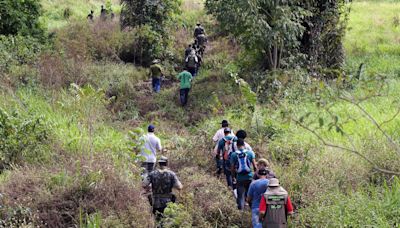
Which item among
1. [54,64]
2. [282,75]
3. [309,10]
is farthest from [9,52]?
[282,75]

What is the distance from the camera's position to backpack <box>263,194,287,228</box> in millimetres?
8359

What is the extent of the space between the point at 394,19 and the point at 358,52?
256 inches

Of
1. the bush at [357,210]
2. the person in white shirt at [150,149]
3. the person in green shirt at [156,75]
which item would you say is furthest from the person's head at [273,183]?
the person in green shirt at [156,75]

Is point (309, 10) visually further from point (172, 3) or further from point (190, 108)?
point (172, 3)

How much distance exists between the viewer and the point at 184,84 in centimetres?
1822

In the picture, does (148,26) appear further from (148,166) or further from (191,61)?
(148,166)

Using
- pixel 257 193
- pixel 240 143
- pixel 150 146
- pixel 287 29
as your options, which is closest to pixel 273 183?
pixel 257 193

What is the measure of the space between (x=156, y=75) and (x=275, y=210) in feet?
38.5

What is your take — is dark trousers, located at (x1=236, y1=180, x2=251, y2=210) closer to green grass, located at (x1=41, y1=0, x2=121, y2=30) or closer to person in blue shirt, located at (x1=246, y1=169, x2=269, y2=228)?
person in blue shirt, located at (x1=246, y1=169, x2=269, y2=228)

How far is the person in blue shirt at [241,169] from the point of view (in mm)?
9891

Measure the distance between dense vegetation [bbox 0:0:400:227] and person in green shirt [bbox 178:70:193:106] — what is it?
362mm

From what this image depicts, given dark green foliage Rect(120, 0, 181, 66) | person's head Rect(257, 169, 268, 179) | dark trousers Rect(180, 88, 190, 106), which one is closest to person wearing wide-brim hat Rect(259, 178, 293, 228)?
person's head Rect(257, 169, 268, 179)

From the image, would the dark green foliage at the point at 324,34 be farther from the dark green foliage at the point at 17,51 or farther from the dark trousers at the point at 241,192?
the dark trousers at the point at 241,192

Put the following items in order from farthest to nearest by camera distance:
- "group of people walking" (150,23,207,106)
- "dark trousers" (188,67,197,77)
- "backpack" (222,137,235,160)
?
"dark trousers" (188,67,197,77) → "group of people walking" (150,23,207,106) → "backpack" (222,137,235,160)
